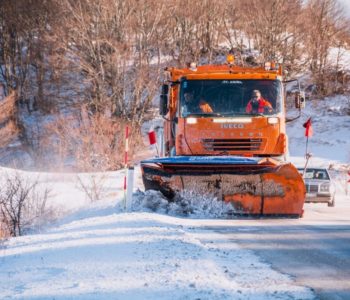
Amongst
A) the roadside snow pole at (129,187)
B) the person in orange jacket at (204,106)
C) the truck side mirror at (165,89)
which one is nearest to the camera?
the roadside snow pole at (129,187)

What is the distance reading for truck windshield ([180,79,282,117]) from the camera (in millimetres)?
13562

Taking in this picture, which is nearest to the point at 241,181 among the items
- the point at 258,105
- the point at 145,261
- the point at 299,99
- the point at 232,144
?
the point at 232,144

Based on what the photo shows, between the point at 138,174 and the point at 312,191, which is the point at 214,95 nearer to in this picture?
the point at 312,191

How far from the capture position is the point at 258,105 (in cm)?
1362

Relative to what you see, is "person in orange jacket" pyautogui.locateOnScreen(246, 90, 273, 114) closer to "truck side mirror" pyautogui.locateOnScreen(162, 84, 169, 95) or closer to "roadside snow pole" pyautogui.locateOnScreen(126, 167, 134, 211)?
"truck side mirror" pyautogui.locateOnScreen(162, 84, 169, 95)

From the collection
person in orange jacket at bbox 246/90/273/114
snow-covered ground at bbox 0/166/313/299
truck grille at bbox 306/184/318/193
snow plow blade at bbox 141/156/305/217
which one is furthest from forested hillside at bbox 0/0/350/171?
snow-covered ground at bbox 0/166/313/299

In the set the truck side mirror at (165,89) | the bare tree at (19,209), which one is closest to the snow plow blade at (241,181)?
the truck side mirror at (165,89)

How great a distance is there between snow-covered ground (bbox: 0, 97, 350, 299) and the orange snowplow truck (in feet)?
1.43

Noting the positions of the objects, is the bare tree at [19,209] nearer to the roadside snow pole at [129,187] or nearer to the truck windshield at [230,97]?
the roadside snow pole at [129,187]

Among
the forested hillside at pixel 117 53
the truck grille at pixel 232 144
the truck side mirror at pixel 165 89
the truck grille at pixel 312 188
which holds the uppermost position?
the forested hillside at pixel 117 53

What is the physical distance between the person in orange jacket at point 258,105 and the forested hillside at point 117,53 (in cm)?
1739

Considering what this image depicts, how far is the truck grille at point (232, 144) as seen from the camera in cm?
1329

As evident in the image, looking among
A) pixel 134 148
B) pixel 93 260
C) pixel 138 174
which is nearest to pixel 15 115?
pixel 134 148

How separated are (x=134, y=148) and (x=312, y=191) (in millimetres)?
16649
